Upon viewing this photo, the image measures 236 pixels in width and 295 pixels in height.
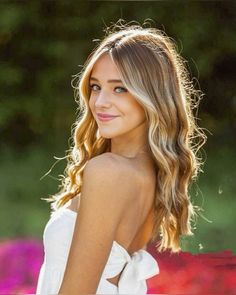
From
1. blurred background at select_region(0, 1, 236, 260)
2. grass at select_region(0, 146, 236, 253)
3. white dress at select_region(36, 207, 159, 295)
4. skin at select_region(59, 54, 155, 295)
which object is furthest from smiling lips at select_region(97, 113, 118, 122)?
blurred background at select_region(0, 1, 236, 260)

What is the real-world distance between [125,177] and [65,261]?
0.95ft

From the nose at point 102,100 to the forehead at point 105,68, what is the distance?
0.05 metres

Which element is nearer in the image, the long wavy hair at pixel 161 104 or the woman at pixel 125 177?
the woman at pixel 125 177

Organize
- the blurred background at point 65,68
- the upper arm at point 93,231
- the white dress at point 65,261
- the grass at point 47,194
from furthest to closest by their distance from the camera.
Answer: the blurred background at point 65,68
the grass at point 47,194
the white dress at point 65,261
the upper arm at point 93,231

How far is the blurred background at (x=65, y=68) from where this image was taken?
7.84m

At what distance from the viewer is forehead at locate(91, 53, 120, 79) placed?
2145 mm

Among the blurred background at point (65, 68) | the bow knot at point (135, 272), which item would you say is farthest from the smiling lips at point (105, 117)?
the blurred background at point (65, 68)

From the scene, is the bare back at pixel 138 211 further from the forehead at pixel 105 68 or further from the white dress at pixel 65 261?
the forehead at pixel 105 68

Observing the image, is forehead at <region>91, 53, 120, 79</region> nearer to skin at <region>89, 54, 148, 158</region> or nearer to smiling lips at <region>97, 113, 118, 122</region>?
skin at <region>89, 54, 148, 158</region>

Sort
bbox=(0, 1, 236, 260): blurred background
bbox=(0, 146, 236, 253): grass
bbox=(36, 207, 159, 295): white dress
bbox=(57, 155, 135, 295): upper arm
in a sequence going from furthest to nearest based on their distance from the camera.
Result: bbox=(0, 1, 236, 260): blurred background → bbox=(0, 146, 236, 253): grass → bbox=(36, 207, 159, 295): white dress → bbox=(57, 155, 135, 295): upper arm

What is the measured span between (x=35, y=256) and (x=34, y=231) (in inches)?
60.0

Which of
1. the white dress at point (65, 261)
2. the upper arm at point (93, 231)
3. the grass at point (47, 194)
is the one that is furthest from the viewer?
the grass at point (47, 194)

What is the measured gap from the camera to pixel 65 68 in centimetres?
814

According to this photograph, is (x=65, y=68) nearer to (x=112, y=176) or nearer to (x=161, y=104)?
(x=161, y=104)
